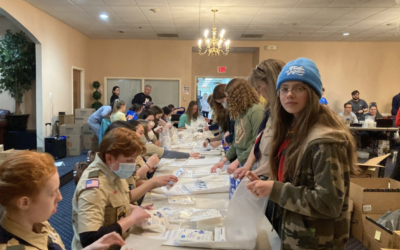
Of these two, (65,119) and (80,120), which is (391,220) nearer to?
(65,119)

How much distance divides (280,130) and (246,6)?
16.2 ft

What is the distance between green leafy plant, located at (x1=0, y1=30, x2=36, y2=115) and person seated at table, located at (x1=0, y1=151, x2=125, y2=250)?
20.9 feet

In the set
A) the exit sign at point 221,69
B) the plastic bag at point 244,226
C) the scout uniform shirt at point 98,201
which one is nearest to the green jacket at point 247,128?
the plastic bag at point 244,226

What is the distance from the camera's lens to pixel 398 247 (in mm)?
2008

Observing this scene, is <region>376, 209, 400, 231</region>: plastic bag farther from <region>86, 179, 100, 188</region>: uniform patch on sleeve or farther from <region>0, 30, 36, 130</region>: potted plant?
<region>0, 30, 36, 130</region>: potted plant

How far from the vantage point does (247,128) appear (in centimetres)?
211

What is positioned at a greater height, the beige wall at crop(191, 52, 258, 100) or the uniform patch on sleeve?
the beige wall at crop(191, 52, 258, 100)

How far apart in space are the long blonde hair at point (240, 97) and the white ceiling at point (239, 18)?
3666 mm

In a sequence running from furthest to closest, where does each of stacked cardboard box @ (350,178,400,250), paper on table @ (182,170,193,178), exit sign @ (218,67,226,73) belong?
exit sign @ (218,67,226,73) → stacked cardboard box @ (350,178,400,250) → paper on table @ (182,170,193,178)

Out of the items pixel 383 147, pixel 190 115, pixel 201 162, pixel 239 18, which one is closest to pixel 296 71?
pixel 201 162

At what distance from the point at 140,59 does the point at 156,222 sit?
26.9 ft

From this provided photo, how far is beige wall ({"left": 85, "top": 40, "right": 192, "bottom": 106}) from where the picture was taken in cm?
888

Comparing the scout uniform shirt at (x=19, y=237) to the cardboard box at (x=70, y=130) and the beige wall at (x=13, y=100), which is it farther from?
the beige wall at (x=13, y=100)

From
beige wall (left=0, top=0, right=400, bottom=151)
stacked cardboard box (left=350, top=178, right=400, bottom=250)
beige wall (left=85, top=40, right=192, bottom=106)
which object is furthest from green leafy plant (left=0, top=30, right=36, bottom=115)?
stacked cardboard box (left=350, top=178, right=400, bottom=250)
